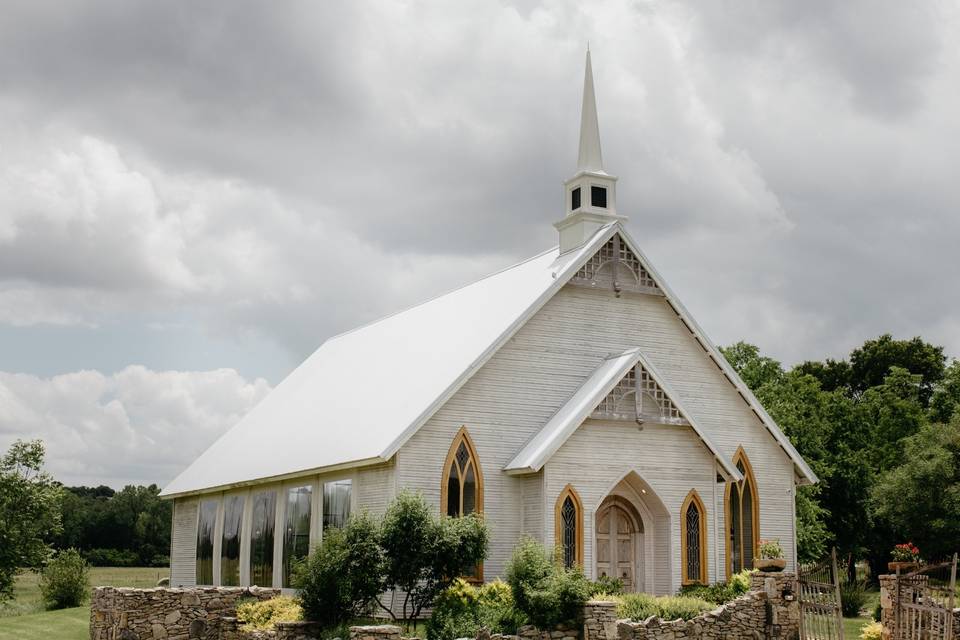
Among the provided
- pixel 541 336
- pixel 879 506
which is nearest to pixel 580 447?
pixel 541 336

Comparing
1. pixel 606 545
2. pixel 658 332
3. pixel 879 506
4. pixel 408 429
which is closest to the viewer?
pixel 408 429

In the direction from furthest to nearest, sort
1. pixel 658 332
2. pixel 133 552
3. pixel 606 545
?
pixel 133 552 < pixel 658 332 < pixel 606 545

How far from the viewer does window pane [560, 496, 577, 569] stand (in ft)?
92.6

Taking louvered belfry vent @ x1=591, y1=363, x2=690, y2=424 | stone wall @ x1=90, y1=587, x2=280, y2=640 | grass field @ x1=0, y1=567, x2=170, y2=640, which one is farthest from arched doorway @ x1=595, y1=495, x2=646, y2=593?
grass field @ x1=0, y1=567, x2=170, y2=640

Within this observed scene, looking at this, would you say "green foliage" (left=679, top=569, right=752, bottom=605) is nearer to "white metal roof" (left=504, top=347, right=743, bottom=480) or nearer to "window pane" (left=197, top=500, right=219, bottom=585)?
"white metal roof" (left=504, top=347, right=743, bottom=480)

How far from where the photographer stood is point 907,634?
78.5 feet

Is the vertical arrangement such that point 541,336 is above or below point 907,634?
above

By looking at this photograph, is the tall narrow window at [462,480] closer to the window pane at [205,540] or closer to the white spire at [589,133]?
the white spire at [589,133]

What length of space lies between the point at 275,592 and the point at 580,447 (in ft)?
27.0

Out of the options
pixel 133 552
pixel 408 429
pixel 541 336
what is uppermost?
pixel 541 336

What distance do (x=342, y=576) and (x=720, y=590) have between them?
10.1 m

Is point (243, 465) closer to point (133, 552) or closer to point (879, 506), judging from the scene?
point (879, 506)

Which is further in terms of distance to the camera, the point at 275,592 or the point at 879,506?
the point at 879,506

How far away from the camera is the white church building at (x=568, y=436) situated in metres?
28.5
